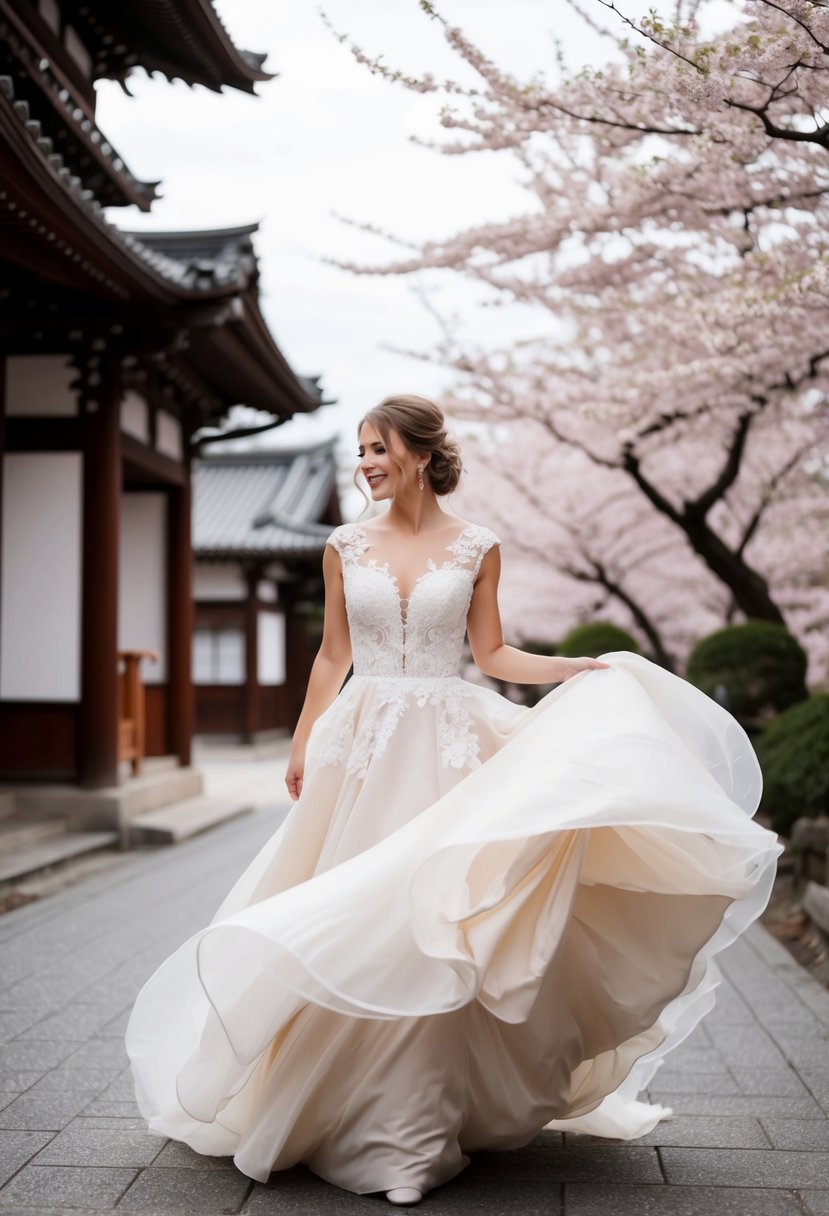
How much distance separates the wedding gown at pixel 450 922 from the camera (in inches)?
97.3

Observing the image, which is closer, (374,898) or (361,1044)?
(374,898)

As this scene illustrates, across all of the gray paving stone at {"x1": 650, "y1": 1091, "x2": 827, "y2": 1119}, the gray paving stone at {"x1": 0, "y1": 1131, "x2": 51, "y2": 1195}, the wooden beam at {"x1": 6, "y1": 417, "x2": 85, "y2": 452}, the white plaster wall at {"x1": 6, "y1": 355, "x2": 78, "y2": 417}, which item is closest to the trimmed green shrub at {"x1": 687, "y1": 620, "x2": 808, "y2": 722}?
the wooden beam at {"x1": 6, "y1": 417, "x2": 85, "y2": 452}

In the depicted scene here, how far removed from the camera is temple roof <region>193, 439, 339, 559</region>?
65.8 ft

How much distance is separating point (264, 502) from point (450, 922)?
20.5 meters

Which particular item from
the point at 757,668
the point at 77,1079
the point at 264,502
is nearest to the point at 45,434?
the point at 757,668

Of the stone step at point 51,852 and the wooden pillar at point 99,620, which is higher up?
the wooden pillar at point 99,620

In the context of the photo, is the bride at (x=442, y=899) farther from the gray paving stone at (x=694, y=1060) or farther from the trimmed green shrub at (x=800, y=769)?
the trimmed green shrub at (x=800, y=769)

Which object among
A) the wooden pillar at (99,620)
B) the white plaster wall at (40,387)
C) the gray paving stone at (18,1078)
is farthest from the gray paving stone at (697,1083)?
the white plaster wall at (40,387)

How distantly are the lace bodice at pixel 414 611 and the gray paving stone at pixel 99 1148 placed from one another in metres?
1.34

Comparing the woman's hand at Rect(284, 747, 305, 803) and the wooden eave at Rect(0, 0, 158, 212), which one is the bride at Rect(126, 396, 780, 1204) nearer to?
the woman's hand at Rect(284, 747, 305, 803)

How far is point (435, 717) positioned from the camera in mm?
3014

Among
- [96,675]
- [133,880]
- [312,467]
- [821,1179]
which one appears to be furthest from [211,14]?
[312,467]

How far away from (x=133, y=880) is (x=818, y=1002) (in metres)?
4.37

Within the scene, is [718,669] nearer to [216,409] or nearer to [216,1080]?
[216,409]
